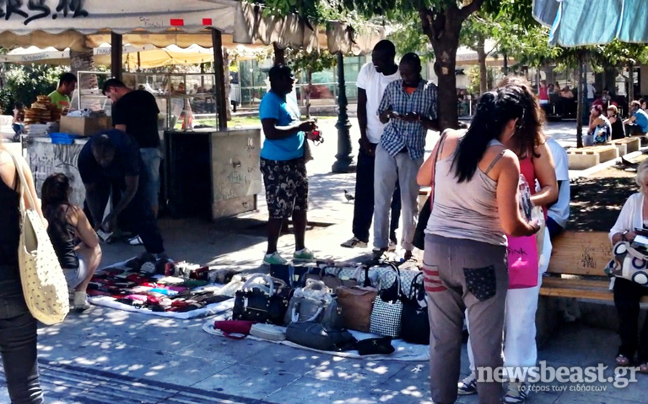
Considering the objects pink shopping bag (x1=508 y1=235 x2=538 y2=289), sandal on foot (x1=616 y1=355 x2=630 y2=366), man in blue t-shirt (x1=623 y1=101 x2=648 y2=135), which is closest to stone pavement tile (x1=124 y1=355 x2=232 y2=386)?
pink shopping bag (x1=508 y1=235 x2=538 y2=289)

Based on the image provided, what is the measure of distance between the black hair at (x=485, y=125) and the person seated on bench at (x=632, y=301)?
1617mm

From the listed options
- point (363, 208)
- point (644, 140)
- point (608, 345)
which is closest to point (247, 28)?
point (363, 208)

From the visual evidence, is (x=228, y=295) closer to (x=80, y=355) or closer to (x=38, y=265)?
(x=80, y=355)

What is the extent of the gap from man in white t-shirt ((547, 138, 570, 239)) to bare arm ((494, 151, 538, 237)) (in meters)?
1.41

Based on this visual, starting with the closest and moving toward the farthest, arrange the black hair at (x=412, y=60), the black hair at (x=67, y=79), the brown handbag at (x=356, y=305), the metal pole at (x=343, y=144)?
the brown handbag at (x=356, y=305) → the black hair at (x=412, y=60) → the black hair at (x=67, y=79) → the metal pole at (x=343, y=144)

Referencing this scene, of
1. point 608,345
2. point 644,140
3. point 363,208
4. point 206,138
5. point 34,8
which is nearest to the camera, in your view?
point 608,345

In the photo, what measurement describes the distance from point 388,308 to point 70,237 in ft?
8.07

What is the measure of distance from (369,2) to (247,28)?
145 cm

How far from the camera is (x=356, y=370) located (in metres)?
5.45

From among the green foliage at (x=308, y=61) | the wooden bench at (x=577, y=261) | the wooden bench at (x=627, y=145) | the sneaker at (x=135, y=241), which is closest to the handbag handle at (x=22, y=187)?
the wooden bench at (x=577, y=261)

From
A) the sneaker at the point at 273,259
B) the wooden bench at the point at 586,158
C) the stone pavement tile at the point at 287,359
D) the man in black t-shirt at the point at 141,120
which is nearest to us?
the stone pavement tile at the point at 287,359

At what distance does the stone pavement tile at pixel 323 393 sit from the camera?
4.98 m

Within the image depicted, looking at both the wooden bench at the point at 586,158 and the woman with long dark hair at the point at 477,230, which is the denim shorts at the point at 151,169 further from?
the wooden bench at the point at 586,158

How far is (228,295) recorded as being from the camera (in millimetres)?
7172
